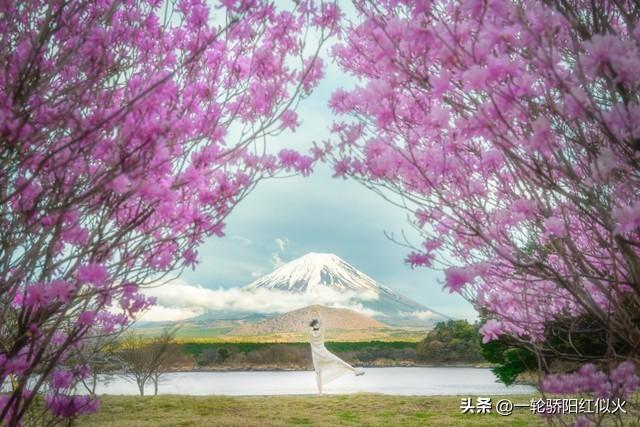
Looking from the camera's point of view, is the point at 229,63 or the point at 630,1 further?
the point at 229,63

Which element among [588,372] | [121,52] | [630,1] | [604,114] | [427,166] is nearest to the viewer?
[604,114]

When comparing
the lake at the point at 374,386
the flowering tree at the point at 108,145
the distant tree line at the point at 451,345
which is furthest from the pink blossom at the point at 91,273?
the distant tree line at the point at 451,345

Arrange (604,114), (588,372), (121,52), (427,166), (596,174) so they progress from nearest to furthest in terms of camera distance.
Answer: (604,114)
(596,174)
(121,52)
(427,166)
(588,372)

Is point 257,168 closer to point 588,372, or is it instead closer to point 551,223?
point 551,223

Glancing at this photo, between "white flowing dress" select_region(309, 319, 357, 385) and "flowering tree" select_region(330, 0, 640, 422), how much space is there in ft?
39.4

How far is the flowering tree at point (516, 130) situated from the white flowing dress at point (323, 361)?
12016mm

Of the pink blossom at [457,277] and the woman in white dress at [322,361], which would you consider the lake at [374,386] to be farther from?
the pink blossom at [457,277]

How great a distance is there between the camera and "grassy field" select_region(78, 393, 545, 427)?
10.6 meters

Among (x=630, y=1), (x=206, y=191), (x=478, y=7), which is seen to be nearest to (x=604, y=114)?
(x=478, y=7)

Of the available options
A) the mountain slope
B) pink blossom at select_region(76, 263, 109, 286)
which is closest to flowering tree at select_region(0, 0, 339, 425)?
pink blossom at select_region(76, 263, 109, 286)

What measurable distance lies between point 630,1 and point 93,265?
294 centimetres

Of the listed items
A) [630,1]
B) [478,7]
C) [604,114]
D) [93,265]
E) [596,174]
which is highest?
[630,1]

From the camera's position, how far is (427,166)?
11.7 feet

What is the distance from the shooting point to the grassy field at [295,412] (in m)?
10.6
